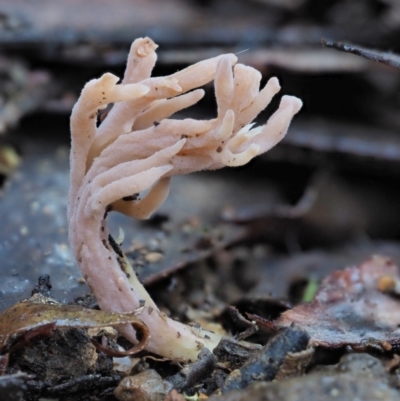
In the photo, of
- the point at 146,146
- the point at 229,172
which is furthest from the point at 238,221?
the point at 146,146

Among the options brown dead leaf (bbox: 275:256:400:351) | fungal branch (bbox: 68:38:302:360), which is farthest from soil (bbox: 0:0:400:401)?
fungal branch (bbox: 68:38:302:360)

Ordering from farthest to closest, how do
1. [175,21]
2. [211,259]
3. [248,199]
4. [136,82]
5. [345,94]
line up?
[175,21] < [345,94] < [248,199] < [211,259] < [136,82]

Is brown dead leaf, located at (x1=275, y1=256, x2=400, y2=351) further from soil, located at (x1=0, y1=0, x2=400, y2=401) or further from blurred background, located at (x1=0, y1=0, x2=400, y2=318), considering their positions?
blurred background, located at (x1=0, y1=0, x2=400, y2=318)

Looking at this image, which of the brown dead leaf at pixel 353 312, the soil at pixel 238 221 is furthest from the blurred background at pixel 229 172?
the brown dead leaf at pixel 353 312

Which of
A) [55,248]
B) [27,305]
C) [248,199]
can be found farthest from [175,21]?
[27,305]

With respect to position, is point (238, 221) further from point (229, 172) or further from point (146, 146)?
point (146, 146)

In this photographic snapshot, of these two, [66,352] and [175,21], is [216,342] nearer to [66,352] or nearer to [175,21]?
[66,352]

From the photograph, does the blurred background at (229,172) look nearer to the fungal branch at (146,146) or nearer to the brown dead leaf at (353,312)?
the brown dead leaf at (353,312)
